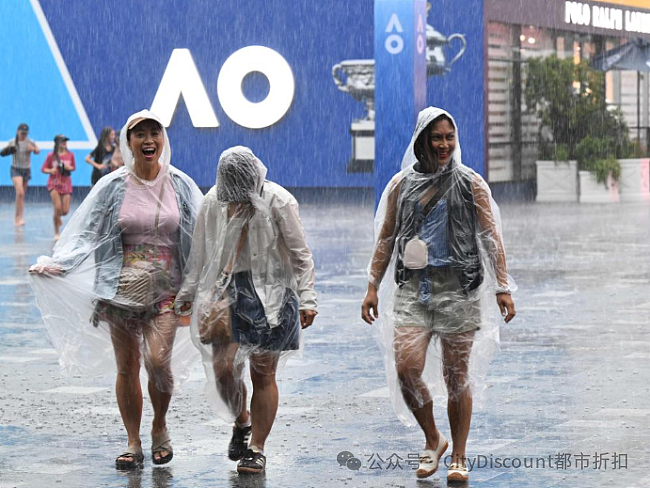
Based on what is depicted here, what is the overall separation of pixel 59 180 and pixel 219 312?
48.8ft

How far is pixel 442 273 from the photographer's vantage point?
668 centimetres

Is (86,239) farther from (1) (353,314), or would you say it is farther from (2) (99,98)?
(2) (99,98)

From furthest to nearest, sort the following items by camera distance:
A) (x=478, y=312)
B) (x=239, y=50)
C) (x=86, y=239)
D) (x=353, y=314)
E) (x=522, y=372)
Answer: (x=239, y=50) → (x=353, y=314) → (x=522, y=372) → (x=86, y=239) → (x=478, y=312)

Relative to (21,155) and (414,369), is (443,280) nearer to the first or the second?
(414,369)

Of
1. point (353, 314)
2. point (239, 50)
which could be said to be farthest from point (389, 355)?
point (239, 50)

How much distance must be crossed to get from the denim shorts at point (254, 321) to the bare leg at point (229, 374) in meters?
0.08

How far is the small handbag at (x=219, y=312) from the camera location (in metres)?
6.83

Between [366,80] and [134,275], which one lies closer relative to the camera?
[134,275]

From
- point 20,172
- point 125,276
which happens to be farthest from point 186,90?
point 125,276

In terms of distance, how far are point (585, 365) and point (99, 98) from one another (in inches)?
884

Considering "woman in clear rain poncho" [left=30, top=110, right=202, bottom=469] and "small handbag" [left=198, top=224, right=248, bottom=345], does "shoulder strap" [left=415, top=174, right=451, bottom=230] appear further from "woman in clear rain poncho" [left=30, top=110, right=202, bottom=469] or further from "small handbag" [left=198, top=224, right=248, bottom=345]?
"woman in clear rain poncho" [left=30, top=110, right=202, bottom=469]

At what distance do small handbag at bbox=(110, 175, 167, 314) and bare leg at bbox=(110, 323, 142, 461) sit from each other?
152 millimetres

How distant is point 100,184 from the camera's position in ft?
23.8

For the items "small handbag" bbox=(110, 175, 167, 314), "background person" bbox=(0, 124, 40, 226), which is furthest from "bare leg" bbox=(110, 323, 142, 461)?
"background person" bbox=(0, 124, 40, 226)
